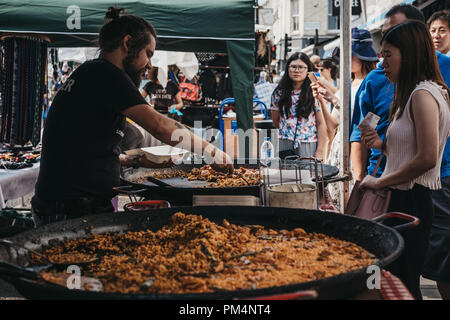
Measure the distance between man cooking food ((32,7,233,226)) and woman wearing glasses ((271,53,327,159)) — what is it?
3136mm

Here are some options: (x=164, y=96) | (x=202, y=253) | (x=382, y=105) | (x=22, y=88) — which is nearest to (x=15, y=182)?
(x=22, y=88)

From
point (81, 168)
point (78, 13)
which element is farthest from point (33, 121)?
point (81, 168)

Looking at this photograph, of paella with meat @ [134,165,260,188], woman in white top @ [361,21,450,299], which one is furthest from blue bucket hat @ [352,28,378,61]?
woman in white top @ [361,21,450,299]

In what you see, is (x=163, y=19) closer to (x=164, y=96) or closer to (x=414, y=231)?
(x=164, y=96)

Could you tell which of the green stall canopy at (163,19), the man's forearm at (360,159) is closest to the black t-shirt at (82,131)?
the man's forearm at (360,159)

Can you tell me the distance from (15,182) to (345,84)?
11.6ft

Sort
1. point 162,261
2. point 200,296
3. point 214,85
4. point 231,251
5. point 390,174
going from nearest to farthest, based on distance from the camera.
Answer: point 200,296 < point 162,261 < point 231,251 < point 390,174 < point 214,85

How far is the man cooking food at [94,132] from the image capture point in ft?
7.89

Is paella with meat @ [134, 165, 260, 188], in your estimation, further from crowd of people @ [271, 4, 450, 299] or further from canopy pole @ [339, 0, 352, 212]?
canopy pole @ [339, 0, 352, 212]

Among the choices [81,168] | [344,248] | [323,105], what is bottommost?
[344,248]

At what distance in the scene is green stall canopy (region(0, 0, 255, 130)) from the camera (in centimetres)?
532
